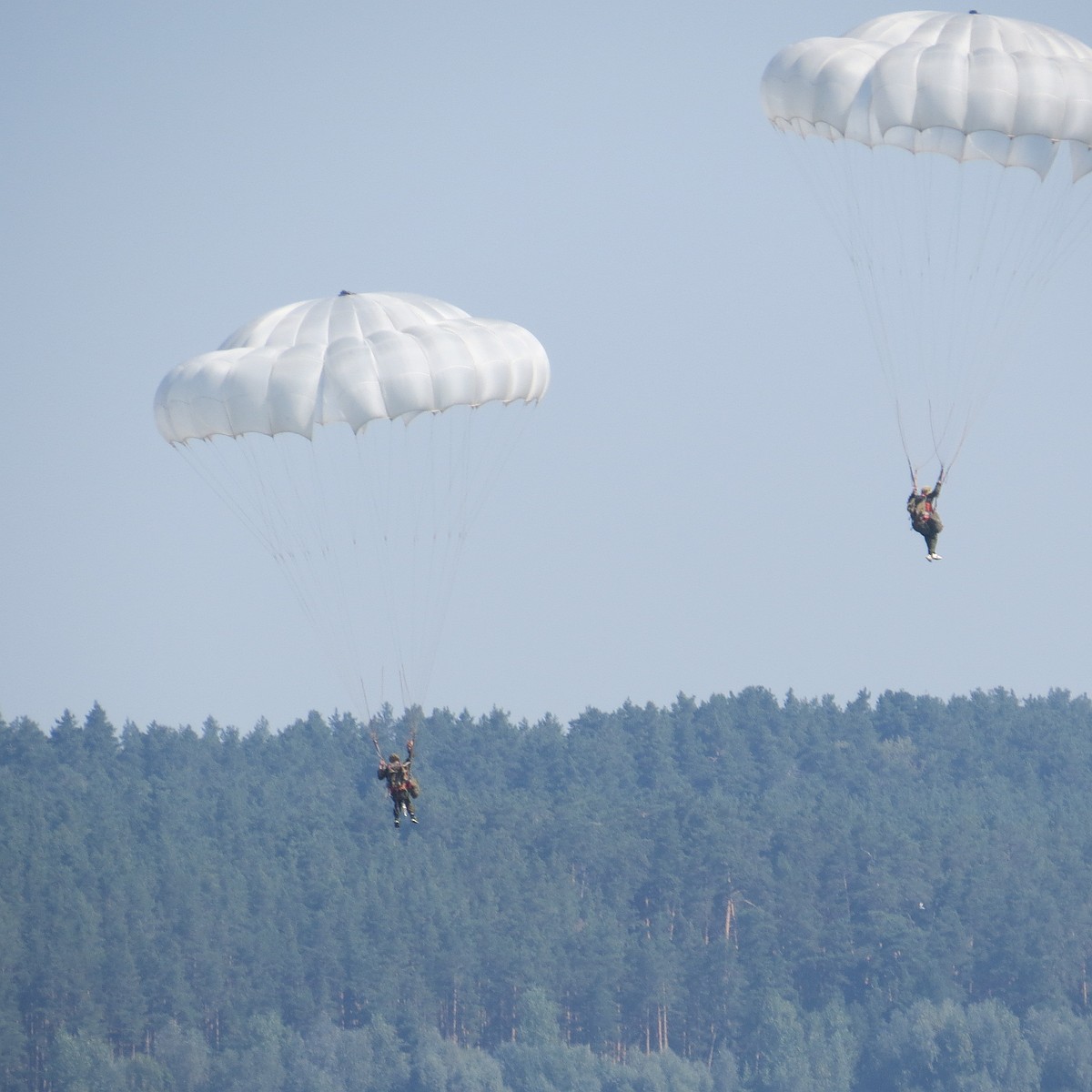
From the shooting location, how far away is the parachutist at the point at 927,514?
Answer: 42.5 m

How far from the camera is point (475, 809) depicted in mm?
114562

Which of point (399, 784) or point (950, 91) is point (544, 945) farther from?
point (950, 91)

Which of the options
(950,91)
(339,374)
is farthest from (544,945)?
(950,91)

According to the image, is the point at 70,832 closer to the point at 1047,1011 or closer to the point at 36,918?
the point at 36,918

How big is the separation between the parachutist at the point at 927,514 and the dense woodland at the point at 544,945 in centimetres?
5471

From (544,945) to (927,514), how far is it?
206 feet

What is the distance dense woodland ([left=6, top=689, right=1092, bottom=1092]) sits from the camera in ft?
322

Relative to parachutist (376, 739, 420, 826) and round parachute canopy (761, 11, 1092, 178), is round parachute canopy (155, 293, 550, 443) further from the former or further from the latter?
round parachute canopy (761, 11, 1092, 178)

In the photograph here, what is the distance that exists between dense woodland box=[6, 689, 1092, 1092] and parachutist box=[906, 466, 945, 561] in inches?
2154

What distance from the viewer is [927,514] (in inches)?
1673

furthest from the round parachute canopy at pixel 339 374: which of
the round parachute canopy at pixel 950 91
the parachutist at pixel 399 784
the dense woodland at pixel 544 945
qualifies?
the dense woodland at pixel 544 945

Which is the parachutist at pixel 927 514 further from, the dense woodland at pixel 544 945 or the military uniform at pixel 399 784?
the dense woodland at pixel 544 945

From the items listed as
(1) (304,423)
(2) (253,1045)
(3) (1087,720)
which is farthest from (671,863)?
(1) (304,423)

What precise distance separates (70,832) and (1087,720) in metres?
52.4
